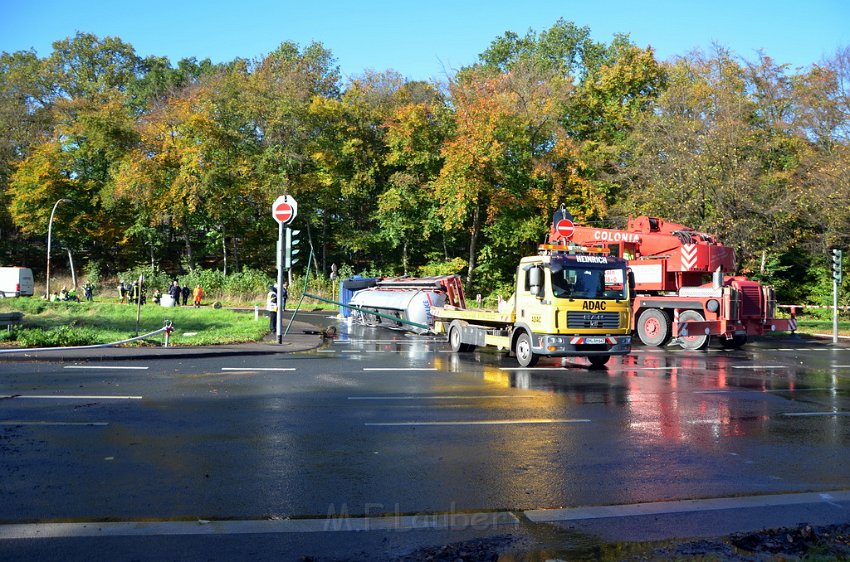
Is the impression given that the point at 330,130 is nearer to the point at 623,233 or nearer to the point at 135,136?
the point at 135,136

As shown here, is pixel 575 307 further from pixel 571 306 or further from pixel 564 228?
pixel 564 228

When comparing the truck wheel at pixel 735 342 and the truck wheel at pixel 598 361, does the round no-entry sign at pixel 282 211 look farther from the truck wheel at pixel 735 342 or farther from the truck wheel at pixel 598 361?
the truck wheel at pixel 735 342

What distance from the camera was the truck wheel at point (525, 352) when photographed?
706 inches

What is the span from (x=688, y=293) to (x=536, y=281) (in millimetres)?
9498

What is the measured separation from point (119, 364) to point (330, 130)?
113 ft

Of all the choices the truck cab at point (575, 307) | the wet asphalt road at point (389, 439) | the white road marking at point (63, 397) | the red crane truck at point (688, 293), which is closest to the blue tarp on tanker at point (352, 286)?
the red crane truck at point (688, 293)

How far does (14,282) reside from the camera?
53.3m

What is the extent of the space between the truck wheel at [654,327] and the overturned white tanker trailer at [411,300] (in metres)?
5.86

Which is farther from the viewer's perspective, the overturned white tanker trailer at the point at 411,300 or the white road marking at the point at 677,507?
the overturned white tanker trailer at the point at 411,300

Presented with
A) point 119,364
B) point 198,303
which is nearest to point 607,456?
point 119,364

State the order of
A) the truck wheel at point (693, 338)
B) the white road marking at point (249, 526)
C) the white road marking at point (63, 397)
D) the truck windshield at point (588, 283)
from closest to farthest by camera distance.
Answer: the white road marking at point (249, 526), the white road marking at point (63, 397), the truck windshield at point (588, 283), the truck wheel at point (693, 338)

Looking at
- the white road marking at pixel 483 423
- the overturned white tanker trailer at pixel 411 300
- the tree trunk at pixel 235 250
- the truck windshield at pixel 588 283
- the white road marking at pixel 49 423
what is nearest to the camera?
the white road marking at pixel 49 423

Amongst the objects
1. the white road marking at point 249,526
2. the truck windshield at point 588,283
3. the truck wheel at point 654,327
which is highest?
the truck windshield at point 588,283

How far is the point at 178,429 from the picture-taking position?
32.3 feet
